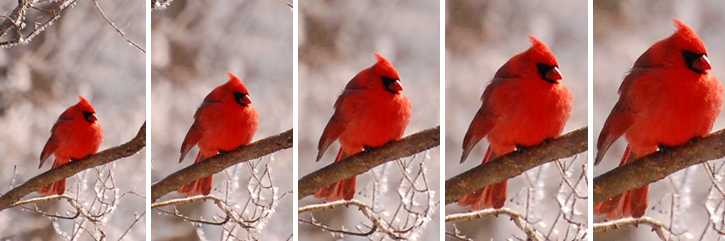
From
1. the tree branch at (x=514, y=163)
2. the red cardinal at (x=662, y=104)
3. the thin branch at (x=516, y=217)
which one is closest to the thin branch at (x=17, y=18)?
the tree branch at (x=514, y=163)

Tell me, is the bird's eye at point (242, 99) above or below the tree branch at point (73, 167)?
above

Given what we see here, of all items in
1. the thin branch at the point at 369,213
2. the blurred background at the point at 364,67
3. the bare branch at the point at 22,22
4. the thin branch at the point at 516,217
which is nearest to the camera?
the thin branch at the point at 516,217

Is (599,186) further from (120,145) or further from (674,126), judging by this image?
(120,145)

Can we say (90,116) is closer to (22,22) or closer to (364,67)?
(22,22)

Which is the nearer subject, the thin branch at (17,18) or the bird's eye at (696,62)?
the bird's eye at (696,62)

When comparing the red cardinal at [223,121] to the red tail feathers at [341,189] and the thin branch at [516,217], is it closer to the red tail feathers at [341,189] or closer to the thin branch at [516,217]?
the red tail feathers at [341,189]

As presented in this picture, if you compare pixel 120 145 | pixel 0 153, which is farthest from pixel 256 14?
pixel 0 153

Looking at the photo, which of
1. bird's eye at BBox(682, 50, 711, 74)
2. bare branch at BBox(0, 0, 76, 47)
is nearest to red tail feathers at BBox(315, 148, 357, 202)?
bird's eye at BBox(682, 50, 711, 74)
